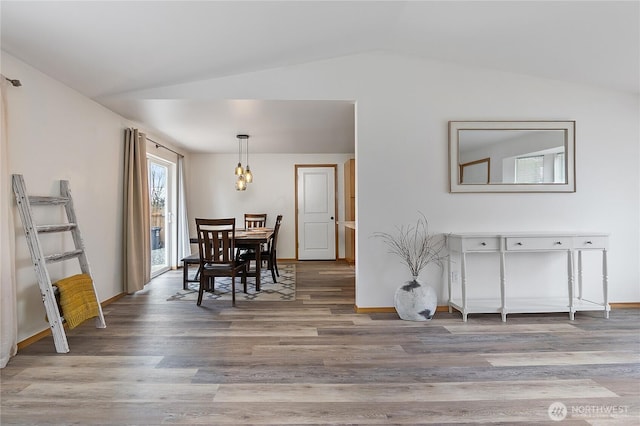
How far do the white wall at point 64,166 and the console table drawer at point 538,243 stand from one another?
400 cm

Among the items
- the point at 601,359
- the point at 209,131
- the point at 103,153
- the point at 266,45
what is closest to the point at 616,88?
the point at 601,359

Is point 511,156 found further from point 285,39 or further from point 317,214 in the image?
point 317,214

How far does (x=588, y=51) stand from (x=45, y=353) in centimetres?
485

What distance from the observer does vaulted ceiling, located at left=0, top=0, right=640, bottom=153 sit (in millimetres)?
2260

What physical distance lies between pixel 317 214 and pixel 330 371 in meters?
4.78

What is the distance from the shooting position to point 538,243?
10.1 feet

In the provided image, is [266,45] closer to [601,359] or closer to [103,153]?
[103,153]

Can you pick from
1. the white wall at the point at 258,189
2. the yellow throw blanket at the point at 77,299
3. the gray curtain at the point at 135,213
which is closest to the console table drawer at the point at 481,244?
the yellow throw blanket at the point at 77,299

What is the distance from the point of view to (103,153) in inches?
148

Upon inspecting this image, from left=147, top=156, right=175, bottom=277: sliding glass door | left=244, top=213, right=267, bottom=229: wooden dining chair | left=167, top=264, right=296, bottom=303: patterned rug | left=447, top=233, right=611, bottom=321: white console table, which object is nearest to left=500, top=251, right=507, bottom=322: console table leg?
left=447, top=233, right=611, bottom=321: white console table

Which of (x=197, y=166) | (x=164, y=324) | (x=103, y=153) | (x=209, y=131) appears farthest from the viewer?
(x=197, y=166)

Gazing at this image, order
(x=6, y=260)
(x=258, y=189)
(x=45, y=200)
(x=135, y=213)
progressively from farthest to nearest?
(x=258, y=189) → (x=135, y=213) → (x=45, y=200) → (x=6, y=260)

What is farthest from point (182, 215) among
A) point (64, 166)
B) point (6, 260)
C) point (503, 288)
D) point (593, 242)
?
point (593, 242)

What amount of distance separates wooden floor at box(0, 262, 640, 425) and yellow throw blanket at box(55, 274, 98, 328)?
0.18 m
